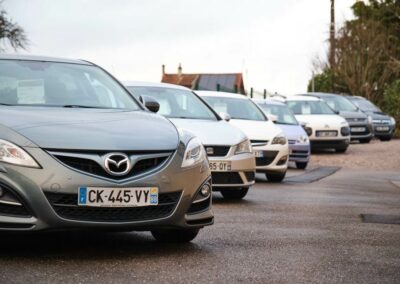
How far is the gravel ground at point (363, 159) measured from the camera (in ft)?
79.1

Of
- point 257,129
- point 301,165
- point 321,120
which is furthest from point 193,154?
point 321,120

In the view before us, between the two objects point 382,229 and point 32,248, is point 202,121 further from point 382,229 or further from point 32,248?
point 32,248

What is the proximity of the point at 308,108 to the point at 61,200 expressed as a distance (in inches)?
846

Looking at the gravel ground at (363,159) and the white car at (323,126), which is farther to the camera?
the white car at (323,126)

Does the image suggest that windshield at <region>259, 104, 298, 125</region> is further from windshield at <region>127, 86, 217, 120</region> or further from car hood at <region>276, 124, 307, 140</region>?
windshield at <region>127, 86, 217, 120</region>

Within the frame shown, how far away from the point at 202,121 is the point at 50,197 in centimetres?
610

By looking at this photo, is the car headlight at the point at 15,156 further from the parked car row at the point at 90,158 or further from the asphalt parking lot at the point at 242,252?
the asphalt parking lot at the point at 242,252

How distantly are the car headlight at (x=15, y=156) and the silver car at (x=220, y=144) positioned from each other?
5387mm

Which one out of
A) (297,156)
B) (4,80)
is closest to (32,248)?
(4,80)

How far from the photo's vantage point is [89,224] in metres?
7.00

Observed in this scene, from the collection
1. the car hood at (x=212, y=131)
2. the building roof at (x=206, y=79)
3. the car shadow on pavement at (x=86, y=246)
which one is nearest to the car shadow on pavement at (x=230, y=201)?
the car hood at (x=212, y=131)

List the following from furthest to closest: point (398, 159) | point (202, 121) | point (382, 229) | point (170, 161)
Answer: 1. point (398, 159)
2. point (202, 121)
3. point (382, 229)
4. point (170, 161)

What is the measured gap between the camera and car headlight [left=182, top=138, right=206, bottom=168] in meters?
7.52

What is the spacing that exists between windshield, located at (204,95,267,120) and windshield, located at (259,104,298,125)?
167 inches
